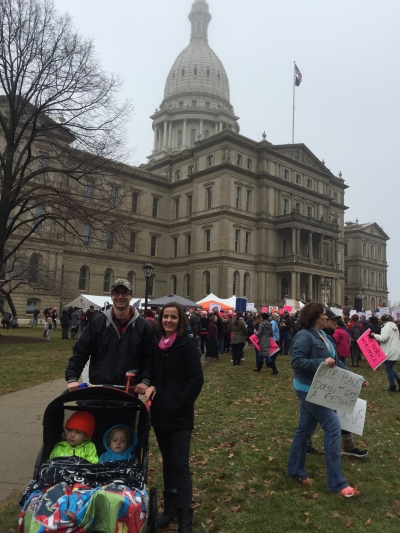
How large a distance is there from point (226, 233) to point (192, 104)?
43.8m

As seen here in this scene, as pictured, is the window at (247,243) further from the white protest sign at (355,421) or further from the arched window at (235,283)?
the white protest sign at (355,421)

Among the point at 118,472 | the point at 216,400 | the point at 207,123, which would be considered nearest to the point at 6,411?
the point at 216,400

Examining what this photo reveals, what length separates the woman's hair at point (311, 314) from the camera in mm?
5094

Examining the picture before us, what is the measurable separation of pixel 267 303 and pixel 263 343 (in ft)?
141

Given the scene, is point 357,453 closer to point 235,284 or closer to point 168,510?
point 168,510

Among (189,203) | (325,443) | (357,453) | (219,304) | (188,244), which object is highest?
(189,203)

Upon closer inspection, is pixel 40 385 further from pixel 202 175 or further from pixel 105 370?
pixel 202 175

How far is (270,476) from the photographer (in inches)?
214

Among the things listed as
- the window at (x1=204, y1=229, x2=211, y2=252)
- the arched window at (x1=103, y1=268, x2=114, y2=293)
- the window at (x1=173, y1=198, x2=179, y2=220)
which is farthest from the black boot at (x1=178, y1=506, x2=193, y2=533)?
the window at (x1=173, y1=198, x2=179, y2=220)

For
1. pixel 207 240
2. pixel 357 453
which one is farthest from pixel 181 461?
pixel 207 240

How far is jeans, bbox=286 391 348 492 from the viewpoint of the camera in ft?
15.6

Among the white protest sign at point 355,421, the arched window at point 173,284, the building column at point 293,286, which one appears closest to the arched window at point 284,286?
the building column at point 293,286

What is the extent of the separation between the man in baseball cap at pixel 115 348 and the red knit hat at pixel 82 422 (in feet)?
1.39

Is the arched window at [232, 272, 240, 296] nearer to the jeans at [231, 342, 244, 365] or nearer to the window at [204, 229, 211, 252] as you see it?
the window at [204, 229, 211, 252]
